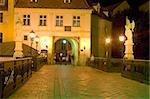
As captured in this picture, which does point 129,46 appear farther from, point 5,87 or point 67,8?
point 67,8

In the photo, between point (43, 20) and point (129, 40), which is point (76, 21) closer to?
point (43, 20)

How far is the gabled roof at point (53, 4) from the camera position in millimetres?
58281

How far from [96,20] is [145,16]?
10.1 meters

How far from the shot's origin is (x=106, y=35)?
6744cm

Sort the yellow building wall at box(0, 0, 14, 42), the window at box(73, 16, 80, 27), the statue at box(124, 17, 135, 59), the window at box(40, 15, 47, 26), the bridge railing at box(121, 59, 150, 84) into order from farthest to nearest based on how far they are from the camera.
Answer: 1. the yellow building wall at box(0, 0, 14, 42)
2. the window at box(73, 16, 80, 27)
3. the window at box(40, 15, 47, 26)
4. the statue at box(124, 17, 135, 59)
5. the bridge railing at box(121, 59, 150, 84)

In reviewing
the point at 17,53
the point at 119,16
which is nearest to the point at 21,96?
the point at 17,53

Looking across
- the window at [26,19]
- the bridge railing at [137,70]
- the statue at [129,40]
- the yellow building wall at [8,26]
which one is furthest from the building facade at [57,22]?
the bridge railing at [137,70]

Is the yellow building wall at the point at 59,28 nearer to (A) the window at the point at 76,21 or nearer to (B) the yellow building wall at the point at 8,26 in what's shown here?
(A) the window at the point at 76,21

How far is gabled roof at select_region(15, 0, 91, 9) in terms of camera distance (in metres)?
58.3

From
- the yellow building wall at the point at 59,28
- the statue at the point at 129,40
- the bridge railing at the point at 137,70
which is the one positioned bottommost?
the bridge railing at the point at 137,70

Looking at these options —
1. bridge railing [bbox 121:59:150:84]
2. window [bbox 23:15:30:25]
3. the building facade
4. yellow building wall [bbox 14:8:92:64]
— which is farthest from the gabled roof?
bridge railing [bbox 121:59:150:84]

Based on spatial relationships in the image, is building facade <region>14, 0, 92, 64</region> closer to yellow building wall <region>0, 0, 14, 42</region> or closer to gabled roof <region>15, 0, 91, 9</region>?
gabled roof <region>15, 0, 91, 9</region>

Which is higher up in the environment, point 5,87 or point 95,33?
point 95,33

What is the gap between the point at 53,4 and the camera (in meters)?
59.0
